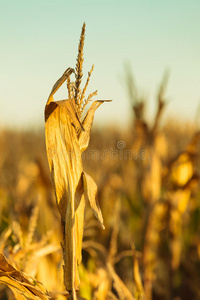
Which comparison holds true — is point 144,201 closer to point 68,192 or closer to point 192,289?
point 192,289

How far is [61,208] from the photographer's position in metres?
0.84

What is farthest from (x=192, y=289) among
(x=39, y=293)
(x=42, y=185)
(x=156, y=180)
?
(x=39, y=293)

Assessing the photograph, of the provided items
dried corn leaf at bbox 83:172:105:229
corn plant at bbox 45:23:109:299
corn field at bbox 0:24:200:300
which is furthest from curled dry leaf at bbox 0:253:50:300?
dried corn leaf at bbox 83:172:105:229

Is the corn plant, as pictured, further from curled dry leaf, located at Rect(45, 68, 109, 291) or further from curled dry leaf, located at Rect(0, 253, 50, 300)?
curled dry leaf, located at Rect(0, 253, 50, 300)

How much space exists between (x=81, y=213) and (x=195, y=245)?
229 cm

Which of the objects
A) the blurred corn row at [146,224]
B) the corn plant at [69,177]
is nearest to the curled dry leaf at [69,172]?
the corn plant at [69,177]

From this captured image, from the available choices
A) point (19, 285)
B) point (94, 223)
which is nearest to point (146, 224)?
point (94, 223)

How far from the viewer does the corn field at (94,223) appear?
837 mm

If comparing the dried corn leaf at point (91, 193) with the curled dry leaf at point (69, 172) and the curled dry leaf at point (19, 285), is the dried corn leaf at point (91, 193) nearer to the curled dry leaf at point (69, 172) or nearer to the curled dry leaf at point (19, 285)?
the curled dry leaf at point (69, 172)

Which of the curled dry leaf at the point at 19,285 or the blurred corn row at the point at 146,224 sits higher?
the curled dry leaf at the point at 19,285

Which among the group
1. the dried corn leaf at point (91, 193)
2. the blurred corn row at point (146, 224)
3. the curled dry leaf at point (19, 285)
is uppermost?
the dried corn leaf at point (91, 193)

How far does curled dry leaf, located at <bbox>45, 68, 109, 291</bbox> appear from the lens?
821mm

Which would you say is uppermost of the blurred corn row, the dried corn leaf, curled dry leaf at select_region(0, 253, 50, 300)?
the dried corn leaf

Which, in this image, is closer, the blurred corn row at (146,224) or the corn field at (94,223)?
the corn field at (94,223)
